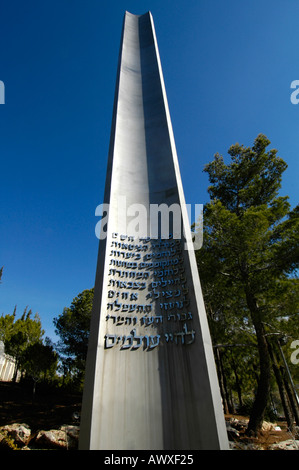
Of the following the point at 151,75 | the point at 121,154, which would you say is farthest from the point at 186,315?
the point at 151,75

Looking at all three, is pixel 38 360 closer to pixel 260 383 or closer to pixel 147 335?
pixel 260 383

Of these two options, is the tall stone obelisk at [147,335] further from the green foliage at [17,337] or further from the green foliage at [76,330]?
the green foliage at [17,337]

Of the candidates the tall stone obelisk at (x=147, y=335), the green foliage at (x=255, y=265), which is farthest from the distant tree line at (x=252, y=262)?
the tall stone obelisk at (x=147, y=335)

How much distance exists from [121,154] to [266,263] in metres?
8.40

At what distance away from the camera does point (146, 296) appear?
556cm

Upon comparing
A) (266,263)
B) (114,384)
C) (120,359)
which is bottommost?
(114,384)

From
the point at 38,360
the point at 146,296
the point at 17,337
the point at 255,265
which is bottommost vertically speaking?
the point at 146,296

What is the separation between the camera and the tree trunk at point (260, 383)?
9070mm

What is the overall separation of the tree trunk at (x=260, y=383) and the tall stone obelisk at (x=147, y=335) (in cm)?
678

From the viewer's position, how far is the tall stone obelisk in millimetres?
3914

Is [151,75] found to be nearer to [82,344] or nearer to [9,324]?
[82,344]

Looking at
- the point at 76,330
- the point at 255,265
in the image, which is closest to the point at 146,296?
the point at 255,265

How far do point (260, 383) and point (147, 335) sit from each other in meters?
8.06
